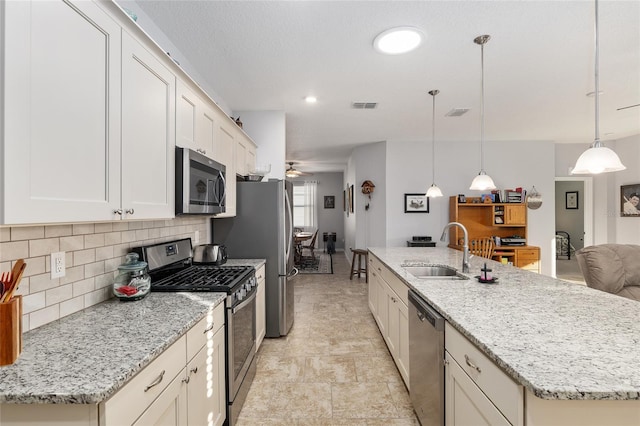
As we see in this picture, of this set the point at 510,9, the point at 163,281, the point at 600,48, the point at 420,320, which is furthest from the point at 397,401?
the point at 600,48

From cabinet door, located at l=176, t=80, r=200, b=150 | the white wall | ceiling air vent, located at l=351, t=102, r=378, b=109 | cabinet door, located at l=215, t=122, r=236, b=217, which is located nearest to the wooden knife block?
cabinet door, located at l=176, t=80, r=200, b=150

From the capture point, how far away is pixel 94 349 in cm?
107

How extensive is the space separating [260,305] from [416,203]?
3795 mm

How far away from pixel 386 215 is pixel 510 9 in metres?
3.97

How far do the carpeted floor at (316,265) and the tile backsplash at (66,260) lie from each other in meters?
5.09

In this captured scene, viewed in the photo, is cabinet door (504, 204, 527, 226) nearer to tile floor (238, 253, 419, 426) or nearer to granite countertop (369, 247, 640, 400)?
tile floor (238, 253, 419, 426)

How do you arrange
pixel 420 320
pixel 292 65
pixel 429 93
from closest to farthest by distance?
pixel 420 320 < pixel 292 65 < pixel 429 93

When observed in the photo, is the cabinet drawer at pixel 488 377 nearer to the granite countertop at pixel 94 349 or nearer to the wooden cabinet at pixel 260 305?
the granite countertop at pixel 94 349

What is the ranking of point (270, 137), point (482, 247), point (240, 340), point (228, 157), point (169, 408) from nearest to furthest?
point (169, 408) → point (240, 340) → point (228, 157) → point (270, 137) → point (482, 247)

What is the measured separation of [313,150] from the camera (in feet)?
21.7

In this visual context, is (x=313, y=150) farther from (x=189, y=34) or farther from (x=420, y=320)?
(x=420, y=320)

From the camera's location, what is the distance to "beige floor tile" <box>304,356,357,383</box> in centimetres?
245

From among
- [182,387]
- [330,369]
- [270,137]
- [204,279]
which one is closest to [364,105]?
[270,137]

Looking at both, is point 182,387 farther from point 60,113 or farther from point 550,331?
point 550,331
